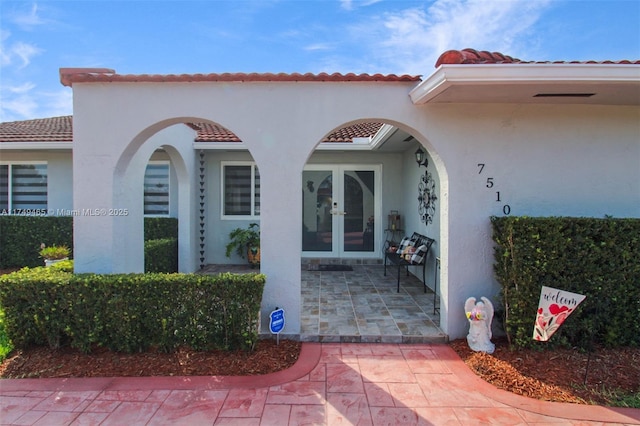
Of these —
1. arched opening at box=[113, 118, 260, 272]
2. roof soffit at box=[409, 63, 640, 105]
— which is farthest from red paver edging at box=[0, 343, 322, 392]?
roof soffit at box=[409, 63, 640, 105]

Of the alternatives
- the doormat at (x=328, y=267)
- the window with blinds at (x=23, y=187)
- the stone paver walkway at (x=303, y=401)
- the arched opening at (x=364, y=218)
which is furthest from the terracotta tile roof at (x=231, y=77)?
the window with blinds at (x=23, y=187)

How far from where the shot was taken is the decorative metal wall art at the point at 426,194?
6500 mm

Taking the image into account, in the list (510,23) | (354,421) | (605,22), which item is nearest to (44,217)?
(354,421)

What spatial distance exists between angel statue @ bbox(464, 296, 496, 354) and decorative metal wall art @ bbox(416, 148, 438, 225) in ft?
8.85

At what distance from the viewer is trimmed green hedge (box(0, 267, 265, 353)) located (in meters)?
3.72

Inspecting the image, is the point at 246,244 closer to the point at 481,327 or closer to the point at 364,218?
the point at 364,218

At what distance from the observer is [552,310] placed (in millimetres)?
3611

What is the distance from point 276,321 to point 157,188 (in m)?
6.81

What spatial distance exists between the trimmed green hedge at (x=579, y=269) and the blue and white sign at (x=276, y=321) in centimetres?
284

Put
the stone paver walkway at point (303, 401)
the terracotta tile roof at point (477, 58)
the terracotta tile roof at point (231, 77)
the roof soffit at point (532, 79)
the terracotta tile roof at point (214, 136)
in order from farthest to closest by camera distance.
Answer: the terracotta tile roof at point (214, 136), the terracotta tile roof at point (231, 77), the terracotta tile roof at point (477, 58), the roof soffit at point (532, 79), the stone paver walkway at point (303, 401)

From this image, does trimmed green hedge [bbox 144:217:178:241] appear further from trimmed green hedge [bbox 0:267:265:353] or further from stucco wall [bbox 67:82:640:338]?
trimmed green hedge [bbox 0:267:265:353]

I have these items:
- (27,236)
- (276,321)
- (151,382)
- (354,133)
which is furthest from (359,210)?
(27,236)

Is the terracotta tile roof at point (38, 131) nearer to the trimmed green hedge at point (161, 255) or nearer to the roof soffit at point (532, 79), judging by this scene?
the trimmed green hedge at point (161, 255)

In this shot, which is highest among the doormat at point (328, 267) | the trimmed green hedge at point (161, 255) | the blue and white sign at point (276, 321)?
the trimmed green hedge at point (161, 255)
